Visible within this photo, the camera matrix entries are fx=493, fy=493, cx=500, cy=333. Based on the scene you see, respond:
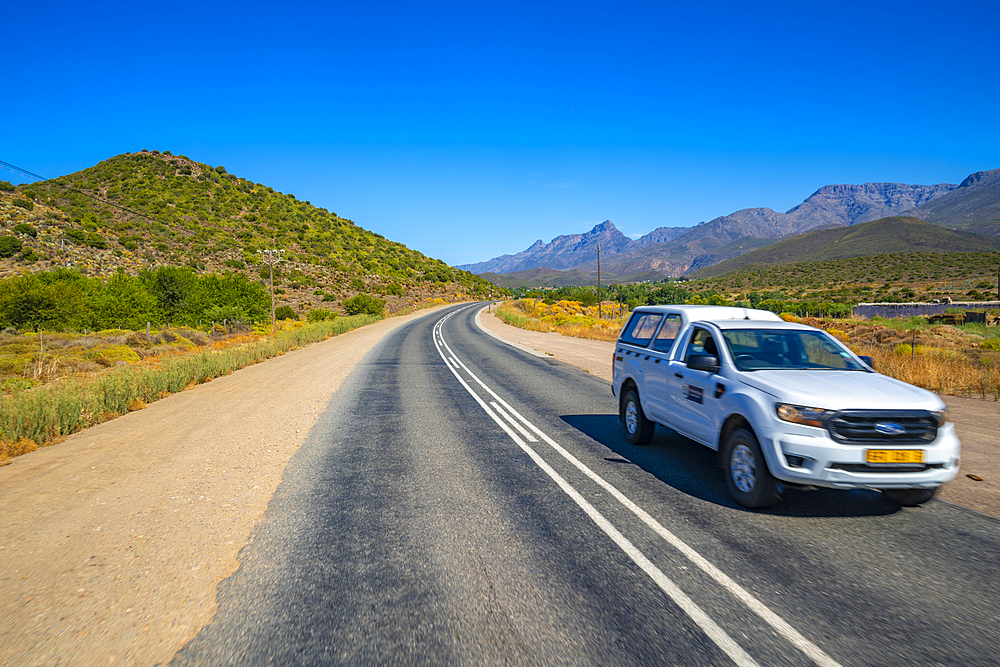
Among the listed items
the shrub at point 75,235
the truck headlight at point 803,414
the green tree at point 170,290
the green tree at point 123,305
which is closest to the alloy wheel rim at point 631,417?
the truck headlight at point 803,414

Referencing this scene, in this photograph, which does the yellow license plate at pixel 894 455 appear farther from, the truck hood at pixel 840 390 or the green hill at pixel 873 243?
the green hill at pixel 873 243

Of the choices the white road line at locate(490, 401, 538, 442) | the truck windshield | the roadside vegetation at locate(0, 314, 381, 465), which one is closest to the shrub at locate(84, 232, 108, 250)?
the roadside vegetation at locate(0, 314, 381, 465)

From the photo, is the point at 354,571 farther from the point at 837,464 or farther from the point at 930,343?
the point at 930,343

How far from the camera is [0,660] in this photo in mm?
2803

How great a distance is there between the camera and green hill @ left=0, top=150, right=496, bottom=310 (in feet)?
149

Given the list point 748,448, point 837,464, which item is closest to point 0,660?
point 748,448

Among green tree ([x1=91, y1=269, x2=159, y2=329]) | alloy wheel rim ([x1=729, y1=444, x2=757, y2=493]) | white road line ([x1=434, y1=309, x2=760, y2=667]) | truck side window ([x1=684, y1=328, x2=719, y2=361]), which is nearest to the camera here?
white road line ([x1=434, y1=309, x2=760, y2=667])

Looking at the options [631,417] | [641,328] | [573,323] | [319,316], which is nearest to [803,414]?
[631,417]

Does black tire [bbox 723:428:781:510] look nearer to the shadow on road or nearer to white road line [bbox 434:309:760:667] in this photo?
the shadow on road

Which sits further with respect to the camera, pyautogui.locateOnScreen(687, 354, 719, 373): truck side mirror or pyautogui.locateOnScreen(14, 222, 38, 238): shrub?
pyautogui.locateOnScreen(14, 222, 38, 238): shrub

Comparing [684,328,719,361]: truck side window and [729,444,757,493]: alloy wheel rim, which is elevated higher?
[684,328,719,361]: truck side window

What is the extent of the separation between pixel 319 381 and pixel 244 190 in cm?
8993

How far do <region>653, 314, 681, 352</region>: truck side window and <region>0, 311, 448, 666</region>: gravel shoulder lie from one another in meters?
5.21

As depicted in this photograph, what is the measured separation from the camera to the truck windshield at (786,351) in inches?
215
